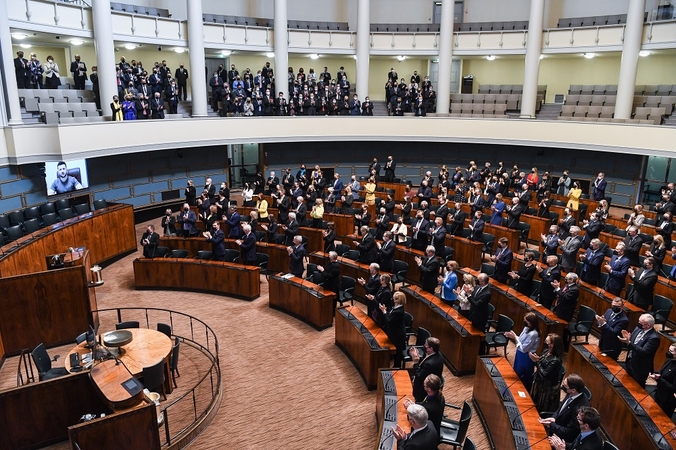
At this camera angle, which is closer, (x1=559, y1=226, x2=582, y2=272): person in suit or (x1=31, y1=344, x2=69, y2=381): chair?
(x1=31, y1=344, x2=69, y2=381): chair

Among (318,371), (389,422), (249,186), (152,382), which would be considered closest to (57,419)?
(152,382)

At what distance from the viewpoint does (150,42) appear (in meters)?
18.8

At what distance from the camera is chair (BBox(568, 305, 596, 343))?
8703 mm

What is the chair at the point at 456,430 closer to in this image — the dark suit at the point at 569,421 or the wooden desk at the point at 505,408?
the wooden desk at the point at 505,408

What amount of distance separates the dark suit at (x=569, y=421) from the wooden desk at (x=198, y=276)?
7.66 metres

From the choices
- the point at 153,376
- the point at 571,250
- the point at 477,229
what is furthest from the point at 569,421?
the point at 477,229

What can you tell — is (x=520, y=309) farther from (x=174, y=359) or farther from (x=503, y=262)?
(x=174, y=359)

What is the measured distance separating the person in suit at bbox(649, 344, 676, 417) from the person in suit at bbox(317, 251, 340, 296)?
5706 mm

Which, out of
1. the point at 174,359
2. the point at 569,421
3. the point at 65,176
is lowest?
the point at 174,359

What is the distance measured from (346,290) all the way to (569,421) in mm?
5686

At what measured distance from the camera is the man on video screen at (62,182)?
15.0 meters

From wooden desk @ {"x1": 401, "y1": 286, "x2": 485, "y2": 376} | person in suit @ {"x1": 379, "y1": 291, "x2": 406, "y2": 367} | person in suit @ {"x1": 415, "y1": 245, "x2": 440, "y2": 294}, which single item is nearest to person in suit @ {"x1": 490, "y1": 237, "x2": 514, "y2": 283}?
person in suit @ {"x1": 415, "y1": 245, "x2": 440, "y2": 294}

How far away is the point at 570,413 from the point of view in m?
5.64

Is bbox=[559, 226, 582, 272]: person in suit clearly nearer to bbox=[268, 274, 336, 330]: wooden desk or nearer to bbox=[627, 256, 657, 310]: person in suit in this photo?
bbox=[627, 256, 657, 310]: person in suit
